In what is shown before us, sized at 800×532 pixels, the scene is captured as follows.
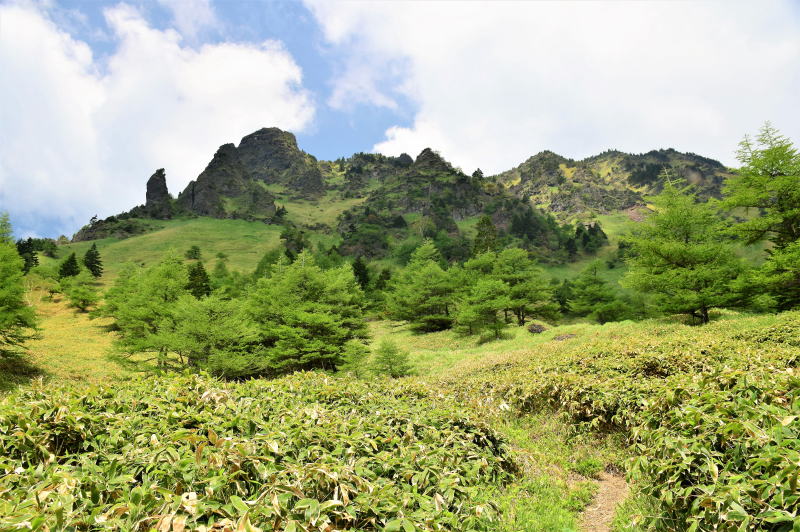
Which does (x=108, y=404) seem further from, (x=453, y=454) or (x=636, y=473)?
(x=636, y=473)

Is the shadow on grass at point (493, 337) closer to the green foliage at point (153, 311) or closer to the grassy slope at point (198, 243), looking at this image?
the green foliage at point (153, 311)

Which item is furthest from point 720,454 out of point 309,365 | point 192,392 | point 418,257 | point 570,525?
point 418,257

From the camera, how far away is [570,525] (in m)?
4.91

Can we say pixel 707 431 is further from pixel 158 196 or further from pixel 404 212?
pixel 158 196

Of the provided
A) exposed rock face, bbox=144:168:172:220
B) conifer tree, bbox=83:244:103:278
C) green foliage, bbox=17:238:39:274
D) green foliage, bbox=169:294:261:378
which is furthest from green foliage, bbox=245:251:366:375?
exposed rock face, bbox=144:168:172:220

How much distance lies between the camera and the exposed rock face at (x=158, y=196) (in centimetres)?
14875

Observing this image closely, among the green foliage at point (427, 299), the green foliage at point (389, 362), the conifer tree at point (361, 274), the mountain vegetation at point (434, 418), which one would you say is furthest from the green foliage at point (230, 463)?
the conifer tree at point (361, 274)

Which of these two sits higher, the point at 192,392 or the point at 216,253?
the point at 216,253

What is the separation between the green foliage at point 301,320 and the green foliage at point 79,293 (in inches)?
1503

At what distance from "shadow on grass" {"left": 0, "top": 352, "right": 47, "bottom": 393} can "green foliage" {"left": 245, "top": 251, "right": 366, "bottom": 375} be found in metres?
12.4

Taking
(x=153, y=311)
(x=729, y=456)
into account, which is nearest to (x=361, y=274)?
(x=153, y=311)

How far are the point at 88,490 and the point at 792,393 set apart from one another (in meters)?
7.23

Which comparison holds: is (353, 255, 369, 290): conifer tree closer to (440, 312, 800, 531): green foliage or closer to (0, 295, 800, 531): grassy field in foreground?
(0, 295, 800, 531): grassy field in foreground

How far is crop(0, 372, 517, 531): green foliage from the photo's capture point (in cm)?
271
